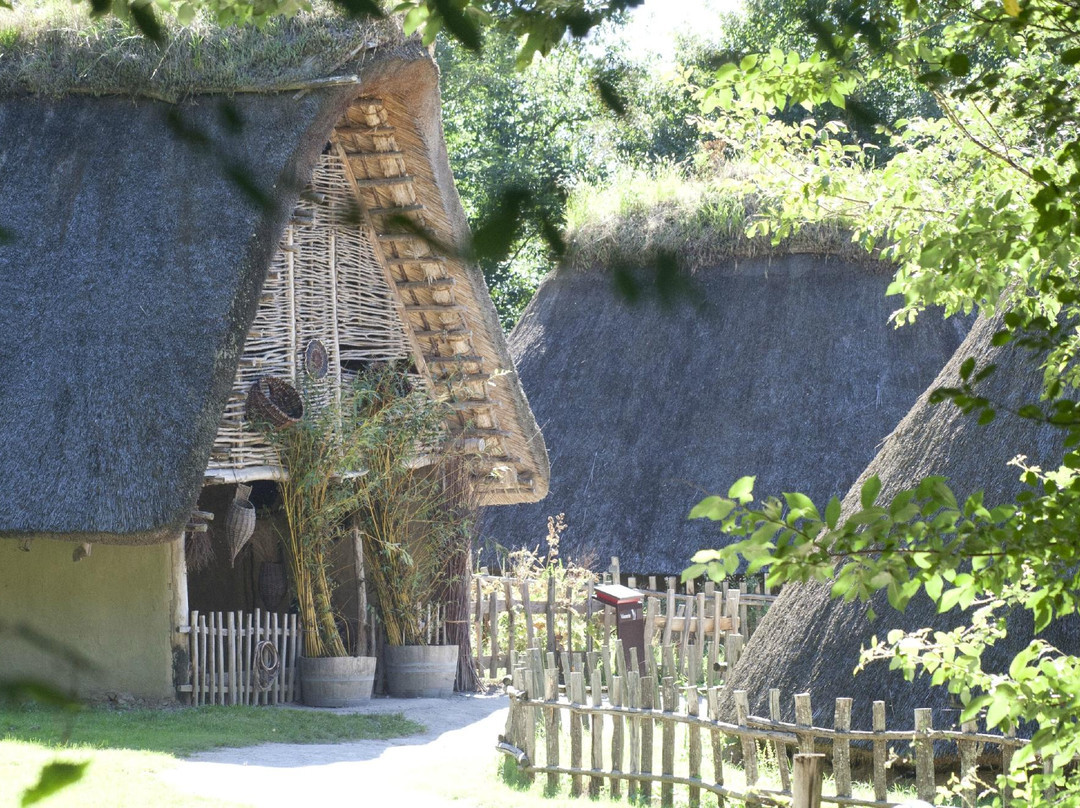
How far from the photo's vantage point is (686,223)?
17438 millimetres

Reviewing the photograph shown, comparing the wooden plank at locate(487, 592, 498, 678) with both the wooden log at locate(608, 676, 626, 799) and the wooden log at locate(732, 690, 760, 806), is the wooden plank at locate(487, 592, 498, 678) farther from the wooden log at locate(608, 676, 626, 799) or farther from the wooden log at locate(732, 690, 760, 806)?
the wooden log at locate(732, 690, 760, 806)

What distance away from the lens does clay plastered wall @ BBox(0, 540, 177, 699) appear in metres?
9.81

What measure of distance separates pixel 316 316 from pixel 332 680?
3141 millimetres

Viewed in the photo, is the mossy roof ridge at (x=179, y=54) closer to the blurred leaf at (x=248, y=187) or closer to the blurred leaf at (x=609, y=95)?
the blurred leaf at (x=609, y=95)

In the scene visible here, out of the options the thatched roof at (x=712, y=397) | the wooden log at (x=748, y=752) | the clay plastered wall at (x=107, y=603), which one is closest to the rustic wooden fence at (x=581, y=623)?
the thatched roof at (x=712, y=397)

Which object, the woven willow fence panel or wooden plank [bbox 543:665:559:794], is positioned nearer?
wooden plank [bbox 543:665:559:794]

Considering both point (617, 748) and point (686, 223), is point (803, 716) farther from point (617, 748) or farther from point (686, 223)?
point (686, 223)

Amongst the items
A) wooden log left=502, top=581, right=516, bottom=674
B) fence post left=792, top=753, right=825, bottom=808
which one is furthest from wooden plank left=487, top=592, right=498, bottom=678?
fence post left=792, top=753, right=825, bottom=808

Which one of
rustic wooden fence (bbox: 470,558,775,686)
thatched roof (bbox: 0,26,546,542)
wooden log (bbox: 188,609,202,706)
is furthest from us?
rustic wooden fence (bbox: 470,558,775,686)

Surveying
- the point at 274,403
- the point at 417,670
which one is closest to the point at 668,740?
the point at 417,670

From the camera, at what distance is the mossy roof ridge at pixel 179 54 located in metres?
9.76

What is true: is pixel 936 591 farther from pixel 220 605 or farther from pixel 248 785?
pixel 220 605

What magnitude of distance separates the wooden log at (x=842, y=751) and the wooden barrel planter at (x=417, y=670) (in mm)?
5589

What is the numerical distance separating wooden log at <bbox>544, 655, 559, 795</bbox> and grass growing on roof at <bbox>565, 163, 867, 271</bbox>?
9.85 m
